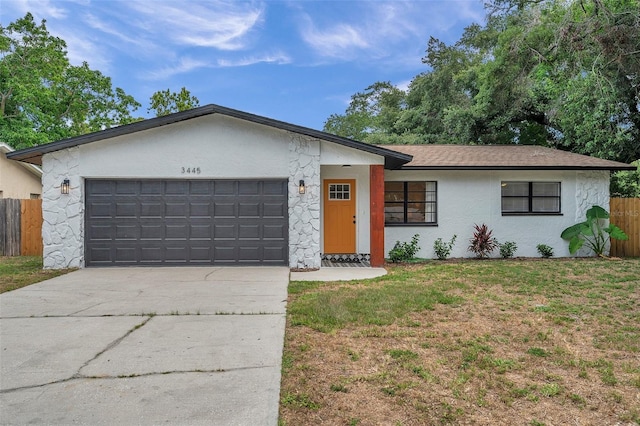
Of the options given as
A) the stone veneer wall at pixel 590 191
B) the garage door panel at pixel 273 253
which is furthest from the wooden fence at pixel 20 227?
the stone veneer wall at pixel 590 191

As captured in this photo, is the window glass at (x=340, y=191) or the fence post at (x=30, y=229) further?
the fence post at (x=30, y=229)

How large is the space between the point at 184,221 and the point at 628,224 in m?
12.7

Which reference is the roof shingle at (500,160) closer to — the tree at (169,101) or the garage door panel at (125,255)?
the garage door panel at (125,255)

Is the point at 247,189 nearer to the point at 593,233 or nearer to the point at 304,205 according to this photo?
the point at 304,205

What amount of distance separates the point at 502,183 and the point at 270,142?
22.4 ft

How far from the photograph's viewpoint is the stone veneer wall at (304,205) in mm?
8922

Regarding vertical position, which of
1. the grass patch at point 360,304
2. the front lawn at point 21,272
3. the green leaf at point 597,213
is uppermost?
the green leaf at point 597,213

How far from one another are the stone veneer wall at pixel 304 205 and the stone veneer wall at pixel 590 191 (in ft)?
25.8

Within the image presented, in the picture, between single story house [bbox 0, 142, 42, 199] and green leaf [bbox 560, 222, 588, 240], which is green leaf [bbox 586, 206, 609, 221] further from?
single story house [bbox 0, 142, 42, 199]

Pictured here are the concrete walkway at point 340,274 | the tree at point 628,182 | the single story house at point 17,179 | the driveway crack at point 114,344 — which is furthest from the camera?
the single story house at point 17,179

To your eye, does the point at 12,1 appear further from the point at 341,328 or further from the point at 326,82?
the point at 341,328

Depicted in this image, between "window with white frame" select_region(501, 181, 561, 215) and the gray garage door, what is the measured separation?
6654mm

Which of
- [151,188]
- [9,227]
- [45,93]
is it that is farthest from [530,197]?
[45,93]

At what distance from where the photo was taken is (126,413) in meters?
2.68
